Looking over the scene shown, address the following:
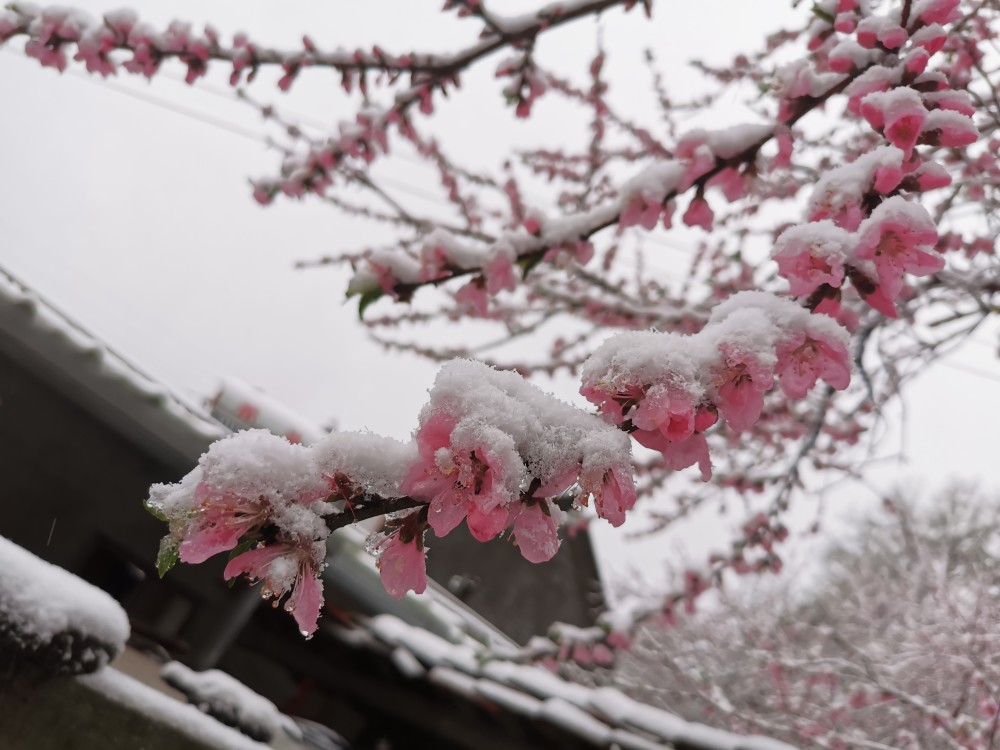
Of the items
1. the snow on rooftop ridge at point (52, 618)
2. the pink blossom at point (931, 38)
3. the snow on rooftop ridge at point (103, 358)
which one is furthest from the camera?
the snow on rooftop ridge at point (103, 358)

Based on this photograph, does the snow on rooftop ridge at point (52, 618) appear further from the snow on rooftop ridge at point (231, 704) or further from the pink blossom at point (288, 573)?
the pink blossom at point (288, 573)

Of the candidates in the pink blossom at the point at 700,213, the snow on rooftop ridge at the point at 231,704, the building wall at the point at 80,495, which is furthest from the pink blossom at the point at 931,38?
the building wall at the point at 80,495

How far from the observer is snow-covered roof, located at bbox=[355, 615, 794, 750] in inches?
123

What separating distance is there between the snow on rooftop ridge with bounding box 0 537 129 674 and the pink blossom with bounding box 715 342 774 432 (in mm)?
2277

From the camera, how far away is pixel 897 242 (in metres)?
1.09

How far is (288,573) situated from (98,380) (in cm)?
Result: 330

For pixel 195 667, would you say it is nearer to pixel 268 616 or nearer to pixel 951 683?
pixel 268 616

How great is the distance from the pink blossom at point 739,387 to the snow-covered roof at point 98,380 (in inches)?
128

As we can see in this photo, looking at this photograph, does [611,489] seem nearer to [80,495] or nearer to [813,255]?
[813,255]

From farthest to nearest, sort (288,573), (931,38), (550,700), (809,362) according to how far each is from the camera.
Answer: (550,700) < (931,38) < (809,362) < (288,573)

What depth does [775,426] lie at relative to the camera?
482 centimetres

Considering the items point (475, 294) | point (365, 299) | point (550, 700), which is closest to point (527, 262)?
point (475, 294)

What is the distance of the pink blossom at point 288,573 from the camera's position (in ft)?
2.31

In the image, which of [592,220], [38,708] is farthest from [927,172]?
[38,708]
